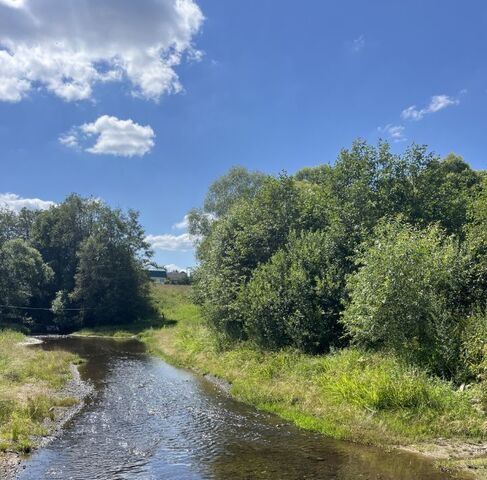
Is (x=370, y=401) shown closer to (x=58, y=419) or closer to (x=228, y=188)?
(x=58, y=419)

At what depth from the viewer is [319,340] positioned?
28719 millimetres

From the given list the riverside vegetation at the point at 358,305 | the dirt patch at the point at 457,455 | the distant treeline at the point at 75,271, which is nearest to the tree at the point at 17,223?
the distant treeline at the point at 75,271

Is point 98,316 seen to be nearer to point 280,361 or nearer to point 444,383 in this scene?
point 280,361

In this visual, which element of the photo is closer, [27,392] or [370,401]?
[370,401]

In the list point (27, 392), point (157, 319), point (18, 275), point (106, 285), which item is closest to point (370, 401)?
point (27, 392)

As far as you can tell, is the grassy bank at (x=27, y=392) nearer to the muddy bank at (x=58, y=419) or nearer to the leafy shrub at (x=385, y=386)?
the muddy bank at (x=58, y=419)

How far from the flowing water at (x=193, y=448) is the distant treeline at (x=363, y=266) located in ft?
20.3

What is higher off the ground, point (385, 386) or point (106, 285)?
point (106, 285)

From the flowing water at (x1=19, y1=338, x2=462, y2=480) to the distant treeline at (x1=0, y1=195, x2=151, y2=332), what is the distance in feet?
163

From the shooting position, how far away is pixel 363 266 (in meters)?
28.3

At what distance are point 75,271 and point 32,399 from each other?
207 ft

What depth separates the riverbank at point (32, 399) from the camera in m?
16.4

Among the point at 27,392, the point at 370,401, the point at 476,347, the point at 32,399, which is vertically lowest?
the point at 27,392

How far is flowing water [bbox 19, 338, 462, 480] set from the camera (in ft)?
47.3
